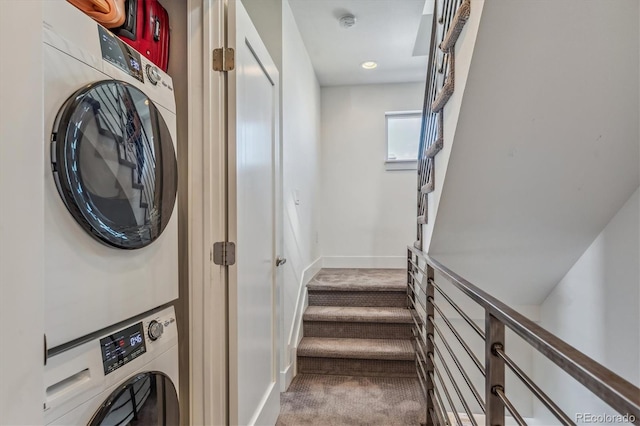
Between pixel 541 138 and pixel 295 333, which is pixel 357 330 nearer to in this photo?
pixel 295 333

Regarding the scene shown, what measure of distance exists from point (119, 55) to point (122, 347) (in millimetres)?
828

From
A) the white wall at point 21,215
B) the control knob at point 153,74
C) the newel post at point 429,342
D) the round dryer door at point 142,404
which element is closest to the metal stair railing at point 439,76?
the newel post at point 429,342

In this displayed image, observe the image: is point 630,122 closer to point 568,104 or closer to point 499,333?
point 568,104

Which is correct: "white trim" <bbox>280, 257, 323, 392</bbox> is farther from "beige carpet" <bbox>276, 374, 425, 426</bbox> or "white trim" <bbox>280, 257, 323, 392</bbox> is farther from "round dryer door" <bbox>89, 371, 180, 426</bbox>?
"round dryer door" <bbox>89, 371, 180, 426</bbox>

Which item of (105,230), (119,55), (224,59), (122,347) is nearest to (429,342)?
(122,347)

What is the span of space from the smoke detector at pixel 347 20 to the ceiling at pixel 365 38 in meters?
0.03

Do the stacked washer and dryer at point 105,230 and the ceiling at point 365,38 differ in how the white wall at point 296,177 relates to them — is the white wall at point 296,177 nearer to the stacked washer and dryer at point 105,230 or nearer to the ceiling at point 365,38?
the ceiling at point 365,38

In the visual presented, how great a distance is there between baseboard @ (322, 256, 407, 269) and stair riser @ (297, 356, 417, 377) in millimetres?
1710

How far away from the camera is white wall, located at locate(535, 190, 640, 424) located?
1786 millimetres

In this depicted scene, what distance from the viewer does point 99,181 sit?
824 millimetres

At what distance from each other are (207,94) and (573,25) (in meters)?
1.30

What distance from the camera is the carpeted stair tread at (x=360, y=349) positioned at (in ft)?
8.11

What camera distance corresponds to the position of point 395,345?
2586mm

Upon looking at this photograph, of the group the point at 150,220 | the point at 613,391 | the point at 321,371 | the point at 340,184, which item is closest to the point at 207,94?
the point at 150,220
